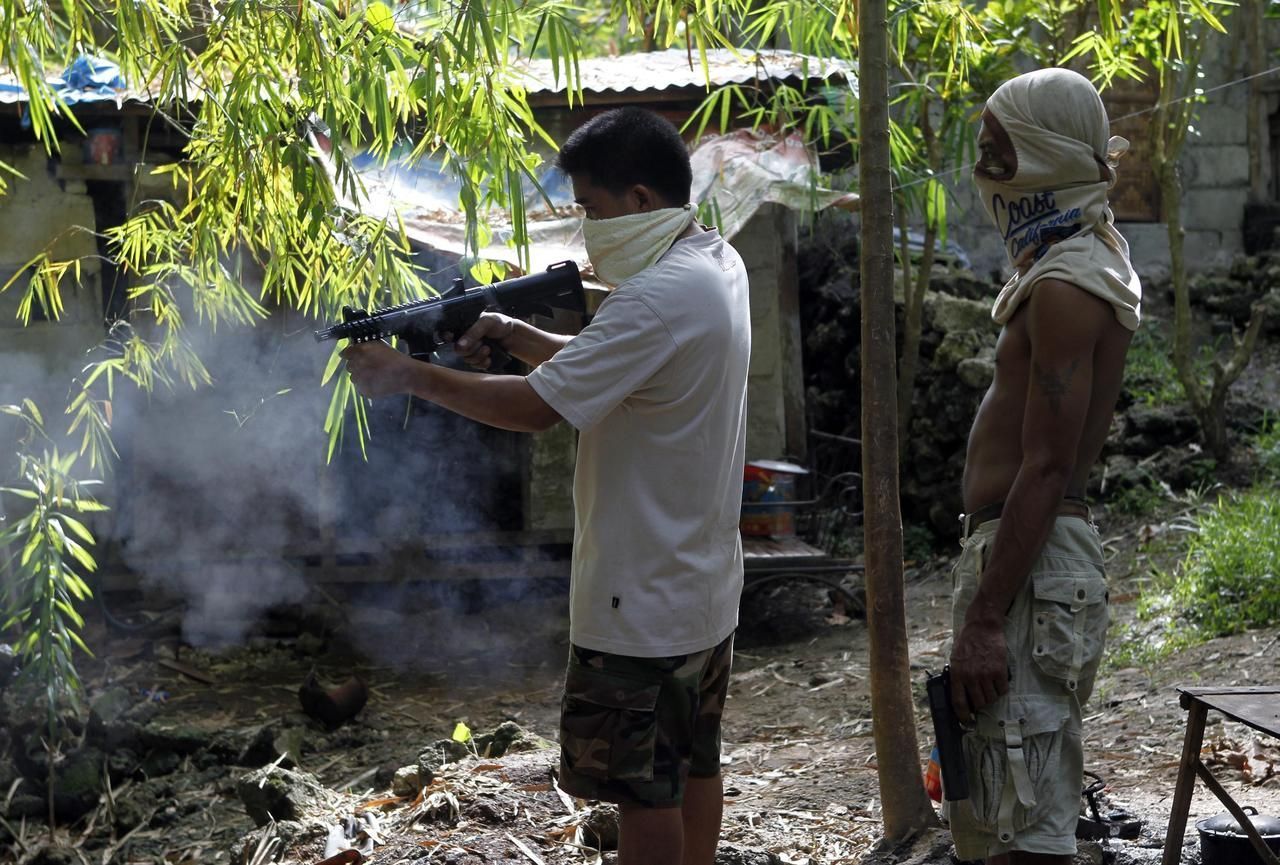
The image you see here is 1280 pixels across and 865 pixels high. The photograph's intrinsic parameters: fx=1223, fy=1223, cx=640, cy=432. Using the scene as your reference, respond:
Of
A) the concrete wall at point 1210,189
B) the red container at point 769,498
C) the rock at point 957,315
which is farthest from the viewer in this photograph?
the concrete wall at point 1210,189

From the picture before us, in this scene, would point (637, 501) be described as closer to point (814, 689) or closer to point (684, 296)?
point (684, 296)

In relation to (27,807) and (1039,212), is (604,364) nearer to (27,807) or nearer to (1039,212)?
(1039,212)

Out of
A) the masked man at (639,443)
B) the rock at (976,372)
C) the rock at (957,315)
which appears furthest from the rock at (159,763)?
the rock at (957,315)

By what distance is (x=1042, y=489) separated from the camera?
238 cm

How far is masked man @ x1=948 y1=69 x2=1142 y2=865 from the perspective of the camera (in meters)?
2.38

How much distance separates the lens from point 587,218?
107 inches

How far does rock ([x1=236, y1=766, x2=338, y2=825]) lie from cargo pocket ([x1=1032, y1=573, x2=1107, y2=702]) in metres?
3.07

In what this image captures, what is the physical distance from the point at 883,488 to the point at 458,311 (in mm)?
1547

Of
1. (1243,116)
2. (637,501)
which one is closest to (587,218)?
(637,501)

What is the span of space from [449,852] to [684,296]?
2.04 metres

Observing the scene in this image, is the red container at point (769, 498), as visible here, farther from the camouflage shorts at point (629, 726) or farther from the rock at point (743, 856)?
the camouflage shorts at point (629, 726)

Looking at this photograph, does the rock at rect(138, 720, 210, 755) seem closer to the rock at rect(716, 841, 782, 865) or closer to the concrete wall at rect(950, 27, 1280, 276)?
the rock at rect(716, 841, 782, 865)

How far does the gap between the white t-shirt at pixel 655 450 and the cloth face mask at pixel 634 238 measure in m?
0.04

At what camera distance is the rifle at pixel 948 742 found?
2473mm
